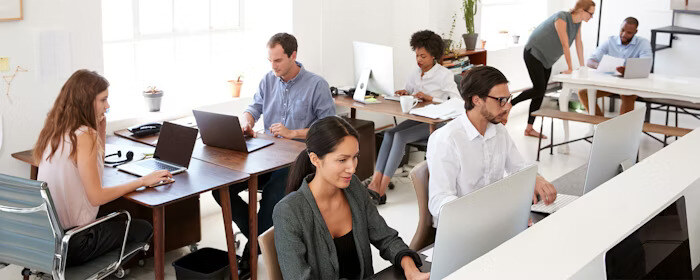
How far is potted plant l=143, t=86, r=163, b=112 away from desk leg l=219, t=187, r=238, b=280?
1.37 metres

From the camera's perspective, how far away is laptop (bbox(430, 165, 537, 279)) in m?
1.92

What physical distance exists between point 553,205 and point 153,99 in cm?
282

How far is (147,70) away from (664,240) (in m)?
3.78

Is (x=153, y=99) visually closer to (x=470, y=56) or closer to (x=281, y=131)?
(x=281, y=131)

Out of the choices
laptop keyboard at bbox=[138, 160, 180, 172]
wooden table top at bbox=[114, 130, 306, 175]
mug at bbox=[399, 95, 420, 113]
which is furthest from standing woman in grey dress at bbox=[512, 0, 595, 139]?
laptop keyboard at bbox=[138, 160, 180, 172]

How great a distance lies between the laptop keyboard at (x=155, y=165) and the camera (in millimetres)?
3798

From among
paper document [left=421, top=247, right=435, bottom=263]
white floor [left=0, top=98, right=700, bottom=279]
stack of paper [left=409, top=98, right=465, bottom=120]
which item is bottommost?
white floor [left=0, top=98, right=700, bottom=279]

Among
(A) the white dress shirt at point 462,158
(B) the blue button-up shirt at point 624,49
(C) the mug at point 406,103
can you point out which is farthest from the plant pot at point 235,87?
(B) the blue button-up shirt at point 624,49

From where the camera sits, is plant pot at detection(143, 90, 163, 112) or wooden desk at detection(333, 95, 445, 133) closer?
plant pot at detection(143, 90, 163, 112)

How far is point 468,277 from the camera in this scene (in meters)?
1.68

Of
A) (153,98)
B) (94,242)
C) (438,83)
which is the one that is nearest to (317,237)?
(94,242)

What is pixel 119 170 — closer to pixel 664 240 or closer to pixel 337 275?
pixel 337 275

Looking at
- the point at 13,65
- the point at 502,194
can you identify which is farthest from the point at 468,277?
the point at 13,65

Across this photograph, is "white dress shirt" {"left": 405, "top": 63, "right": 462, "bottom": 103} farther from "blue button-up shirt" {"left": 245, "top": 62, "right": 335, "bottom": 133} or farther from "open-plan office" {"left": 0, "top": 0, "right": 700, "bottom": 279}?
"blue button-up shirt" {"left": 245, "top": 62, "right": 335, "bottom": 133}
